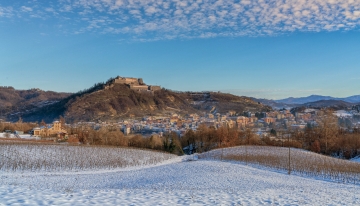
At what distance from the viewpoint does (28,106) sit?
145875 mm

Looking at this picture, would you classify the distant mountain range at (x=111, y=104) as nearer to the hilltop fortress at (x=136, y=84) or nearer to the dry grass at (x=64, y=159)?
the hilltop fortress at (x=136, y=84)

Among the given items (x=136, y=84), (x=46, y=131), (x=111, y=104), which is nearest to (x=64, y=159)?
(x=46, y=131)

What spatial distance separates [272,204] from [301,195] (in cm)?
305

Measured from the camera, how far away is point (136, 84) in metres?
183

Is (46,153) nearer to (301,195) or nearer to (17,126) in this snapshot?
(301,195)

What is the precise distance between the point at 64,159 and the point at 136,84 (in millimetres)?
150798

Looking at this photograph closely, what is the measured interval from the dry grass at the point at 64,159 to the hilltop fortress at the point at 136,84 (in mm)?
122545

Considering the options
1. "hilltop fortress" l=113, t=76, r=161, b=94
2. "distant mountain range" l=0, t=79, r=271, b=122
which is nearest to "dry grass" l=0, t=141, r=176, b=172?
"distant mountain range" l=0, t=79, r=271, b=122

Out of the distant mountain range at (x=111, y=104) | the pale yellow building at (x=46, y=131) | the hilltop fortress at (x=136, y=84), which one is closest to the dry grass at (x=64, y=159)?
the pale yellow building at (x=46, y=131)

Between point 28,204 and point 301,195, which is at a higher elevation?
point 28,204

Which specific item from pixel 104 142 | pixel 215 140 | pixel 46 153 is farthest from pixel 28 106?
pixel 46 153

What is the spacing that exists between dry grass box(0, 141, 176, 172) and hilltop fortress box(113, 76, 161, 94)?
123m

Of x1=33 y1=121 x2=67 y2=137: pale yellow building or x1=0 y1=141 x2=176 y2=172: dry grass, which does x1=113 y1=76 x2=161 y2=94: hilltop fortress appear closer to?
x1=33 y1=121 x2=67 y2=137: pale yellow building

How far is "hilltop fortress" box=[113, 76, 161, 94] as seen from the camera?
166m
